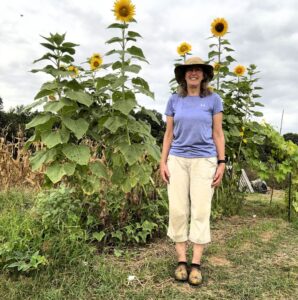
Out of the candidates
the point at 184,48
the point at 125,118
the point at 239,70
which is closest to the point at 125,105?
the point at 125,118

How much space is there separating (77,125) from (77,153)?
0.76 ft

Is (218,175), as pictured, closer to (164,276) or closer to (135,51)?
(164,276)

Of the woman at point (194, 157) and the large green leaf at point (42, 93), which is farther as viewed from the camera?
the large green leaf at point (42, 93)

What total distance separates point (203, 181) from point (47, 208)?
4.86ft

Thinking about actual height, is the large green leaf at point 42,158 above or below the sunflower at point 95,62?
below

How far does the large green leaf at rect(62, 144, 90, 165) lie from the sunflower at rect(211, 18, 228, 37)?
9.61ft

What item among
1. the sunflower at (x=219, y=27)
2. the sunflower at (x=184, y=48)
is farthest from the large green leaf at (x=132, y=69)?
the sunflower at (x=219, y=27)

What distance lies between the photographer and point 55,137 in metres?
3.47

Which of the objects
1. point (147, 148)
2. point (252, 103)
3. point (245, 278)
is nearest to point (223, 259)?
point (245, 278)

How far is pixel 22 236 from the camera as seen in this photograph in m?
3.45

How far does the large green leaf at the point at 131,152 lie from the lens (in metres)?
3.57

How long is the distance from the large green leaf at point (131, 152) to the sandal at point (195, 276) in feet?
3.24

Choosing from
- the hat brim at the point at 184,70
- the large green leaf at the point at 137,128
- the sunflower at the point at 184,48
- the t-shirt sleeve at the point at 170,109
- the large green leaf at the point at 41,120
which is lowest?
the large green leaf at the point at 137,128

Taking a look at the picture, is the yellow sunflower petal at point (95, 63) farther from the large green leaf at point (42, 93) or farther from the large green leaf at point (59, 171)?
the large green leaf at point (59, 171)
